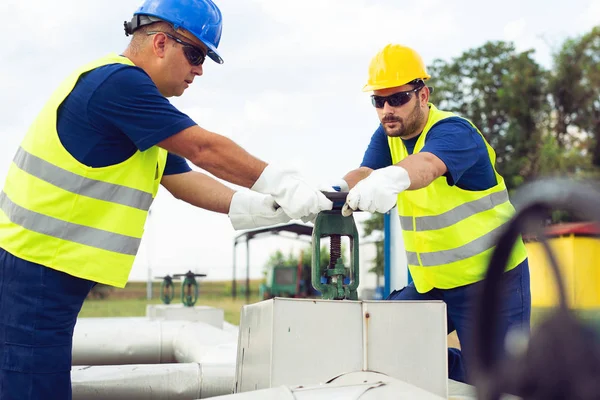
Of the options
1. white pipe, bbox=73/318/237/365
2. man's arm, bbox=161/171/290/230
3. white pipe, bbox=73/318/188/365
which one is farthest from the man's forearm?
white pipe, bbox=73/318/188/365

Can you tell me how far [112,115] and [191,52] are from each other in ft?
1.63

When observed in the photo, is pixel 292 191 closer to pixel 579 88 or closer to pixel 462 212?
pixel 462 212

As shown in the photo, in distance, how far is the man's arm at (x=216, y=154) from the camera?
225 cm

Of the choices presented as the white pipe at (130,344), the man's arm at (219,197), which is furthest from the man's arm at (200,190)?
the white pipe at (130,344)

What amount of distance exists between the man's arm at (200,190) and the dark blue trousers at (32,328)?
856 mm

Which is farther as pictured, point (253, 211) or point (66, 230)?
point (253, 211)

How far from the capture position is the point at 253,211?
2.81 meters

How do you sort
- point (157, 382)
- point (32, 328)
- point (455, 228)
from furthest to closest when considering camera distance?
point (157, 382)
point (455, 228)
point (32, 328)

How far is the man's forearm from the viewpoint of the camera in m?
3.26

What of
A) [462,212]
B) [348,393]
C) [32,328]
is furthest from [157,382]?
[348,393]

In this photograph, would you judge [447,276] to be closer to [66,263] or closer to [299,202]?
[299,202]

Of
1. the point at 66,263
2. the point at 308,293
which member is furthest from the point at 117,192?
the point at 308,293

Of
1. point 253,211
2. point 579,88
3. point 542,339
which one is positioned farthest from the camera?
point 579,88

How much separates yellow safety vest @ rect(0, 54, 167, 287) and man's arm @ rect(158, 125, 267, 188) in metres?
0.20
